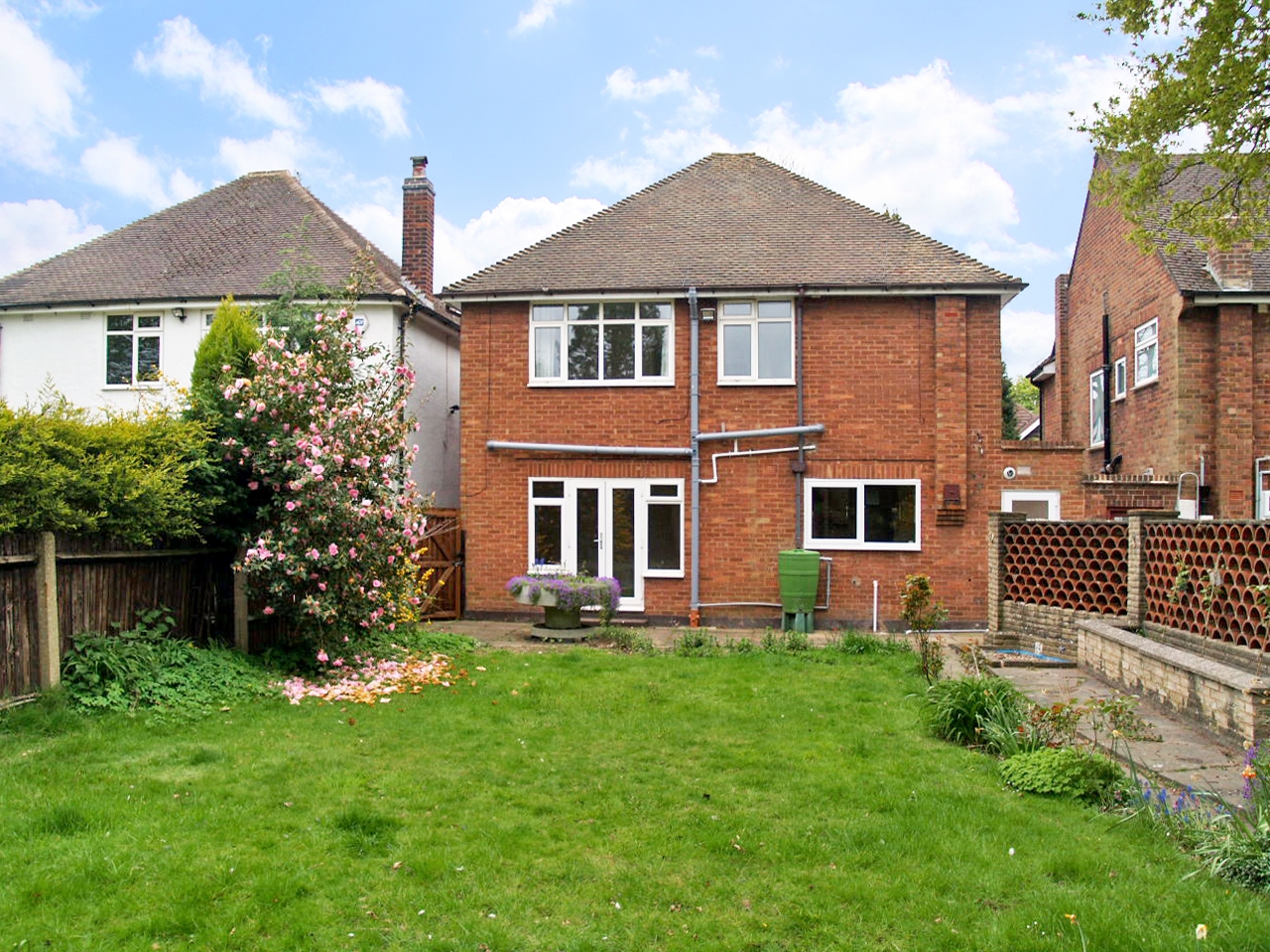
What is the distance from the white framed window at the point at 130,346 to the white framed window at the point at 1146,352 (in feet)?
62.8

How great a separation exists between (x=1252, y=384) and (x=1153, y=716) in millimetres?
11460

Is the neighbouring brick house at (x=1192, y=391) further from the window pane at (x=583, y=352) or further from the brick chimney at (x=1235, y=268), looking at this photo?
the window pane at (x=583, y=352)

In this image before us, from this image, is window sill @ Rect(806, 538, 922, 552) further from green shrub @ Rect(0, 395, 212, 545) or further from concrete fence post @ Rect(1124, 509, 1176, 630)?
green shrub @ Rect(0, 395, 212, 545)

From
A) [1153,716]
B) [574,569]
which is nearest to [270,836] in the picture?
[1153,716]

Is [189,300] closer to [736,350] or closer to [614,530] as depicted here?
[614,530]

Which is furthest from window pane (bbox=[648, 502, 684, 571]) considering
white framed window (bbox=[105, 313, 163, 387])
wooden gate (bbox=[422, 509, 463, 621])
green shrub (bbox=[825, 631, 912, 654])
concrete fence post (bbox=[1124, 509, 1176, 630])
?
white framed window (bbox=[105, 313, 163, 387])

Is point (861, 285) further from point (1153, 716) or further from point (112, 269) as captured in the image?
point (112, 269)

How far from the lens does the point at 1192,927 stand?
3.70 m

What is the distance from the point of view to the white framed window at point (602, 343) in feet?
51.1

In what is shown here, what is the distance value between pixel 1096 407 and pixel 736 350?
1039 cm

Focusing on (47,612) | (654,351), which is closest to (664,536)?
(654,351)

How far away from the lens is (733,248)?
1619cm

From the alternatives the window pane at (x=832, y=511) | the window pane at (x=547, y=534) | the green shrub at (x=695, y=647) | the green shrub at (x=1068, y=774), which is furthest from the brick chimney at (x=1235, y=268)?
the green shrub at (x=1068, y=774)

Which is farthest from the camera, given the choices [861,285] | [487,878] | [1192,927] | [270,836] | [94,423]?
[861,285]
